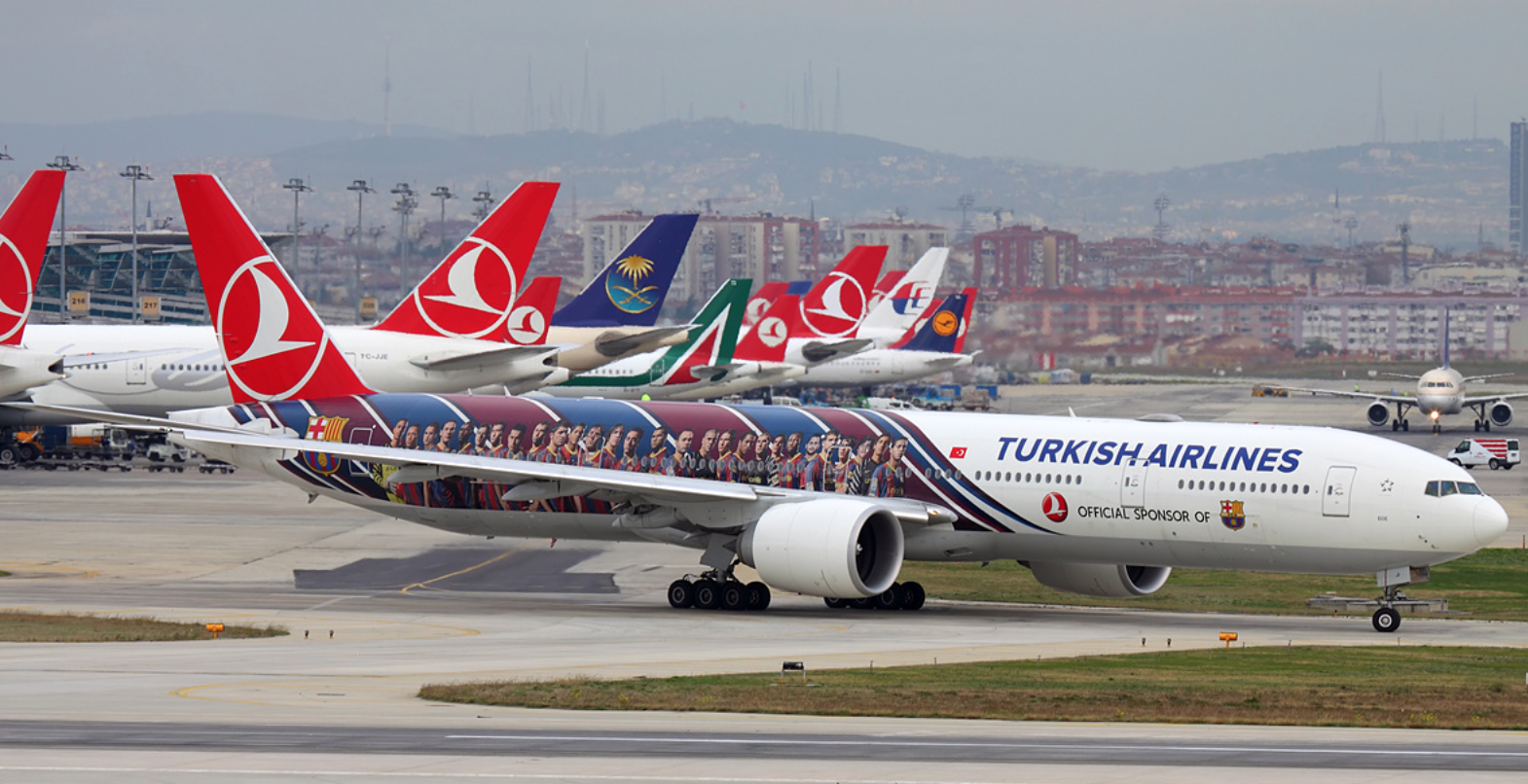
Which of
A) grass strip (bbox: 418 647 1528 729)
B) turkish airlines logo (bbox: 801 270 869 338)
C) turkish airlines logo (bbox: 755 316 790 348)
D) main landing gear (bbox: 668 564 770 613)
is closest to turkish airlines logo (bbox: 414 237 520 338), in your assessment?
main landing gear (bbox: 668 564 770 613)

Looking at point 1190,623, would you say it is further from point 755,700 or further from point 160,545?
point 160,545

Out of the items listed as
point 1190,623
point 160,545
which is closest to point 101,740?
point 1190,623

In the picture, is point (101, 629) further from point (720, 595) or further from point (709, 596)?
point (720, 595)

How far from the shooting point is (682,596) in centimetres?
4116

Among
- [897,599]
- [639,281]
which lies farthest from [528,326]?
[897,599]

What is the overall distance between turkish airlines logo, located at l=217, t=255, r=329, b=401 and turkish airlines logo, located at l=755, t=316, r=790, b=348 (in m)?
57.7

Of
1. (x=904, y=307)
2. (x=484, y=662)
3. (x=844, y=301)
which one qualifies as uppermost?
(x=904, y=307)

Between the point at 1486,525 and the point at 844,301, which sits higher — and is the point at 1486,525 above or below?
below

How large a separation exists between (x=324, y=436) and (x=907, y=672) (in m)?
19.0

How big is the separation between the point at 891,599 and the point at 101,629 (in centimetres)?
1607

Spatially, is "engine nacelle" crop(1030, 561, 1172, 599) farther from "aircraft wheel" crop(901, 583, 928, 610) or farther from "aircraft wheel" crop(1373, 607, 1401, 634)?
"aircraft wheel" crop(1373, 607, 1401, 634)

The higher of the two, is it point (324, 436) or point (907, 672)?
point (324, 436)

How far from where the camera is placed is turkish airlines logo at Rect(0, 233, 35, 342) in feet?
201

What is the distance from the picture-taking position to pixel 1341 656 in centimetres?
3253
